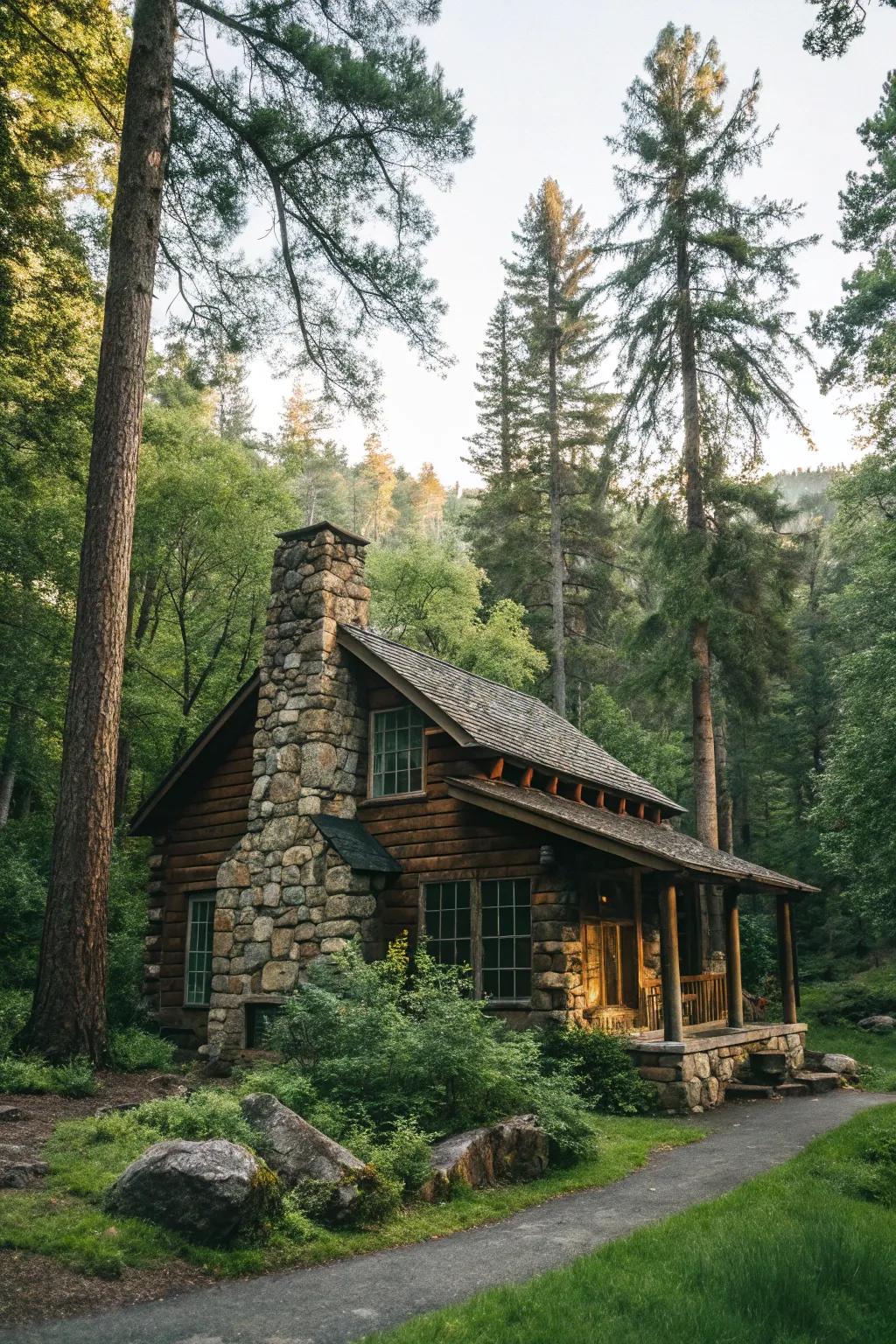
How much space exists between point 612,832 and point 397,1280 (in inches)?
297

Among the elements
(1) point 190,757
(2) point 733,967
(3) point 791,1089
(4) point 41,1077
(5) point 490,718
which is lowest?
(3) point 791,1089

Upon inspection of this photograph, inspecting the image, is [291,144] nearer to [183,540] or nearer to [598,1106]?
[183,540]

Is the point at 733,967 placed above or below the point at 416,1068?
above

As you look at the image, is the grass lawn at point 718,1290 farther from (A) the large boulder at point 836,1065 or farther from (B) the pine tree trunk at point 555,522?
(B) the pine tree trunk at point 555,522

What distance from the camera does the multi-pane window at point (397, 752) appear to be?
1482 cm

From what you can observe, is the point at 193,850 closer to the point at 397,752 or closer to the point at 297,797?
the point at 297,797

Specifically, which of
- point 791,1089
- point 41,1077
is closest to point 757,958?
point 791,1089

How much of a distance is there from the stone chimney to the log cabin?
0.10ft

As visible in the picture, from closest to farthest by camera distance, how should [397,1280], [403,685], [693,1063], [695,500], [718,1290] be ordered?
[718,1290] < [397,1280] < [693,1063] < [403,685] < [695,500]

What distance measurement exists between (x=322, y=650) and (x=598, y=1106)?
727 cm

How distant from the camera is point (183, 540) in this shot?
2402 centimetres

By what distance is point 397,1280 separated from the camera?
18.4ft

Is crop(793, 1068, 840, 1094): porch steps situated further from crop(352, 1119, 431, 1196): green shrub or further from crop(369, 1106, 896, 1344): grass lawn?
crop(352, 1119, 431, 1196): green shrub

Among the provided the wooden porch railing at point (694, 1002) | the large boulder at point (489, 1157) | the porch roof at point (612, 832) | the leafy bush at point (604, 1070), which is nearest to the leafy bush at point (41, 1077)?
the large boulder at point (489, 1157)
